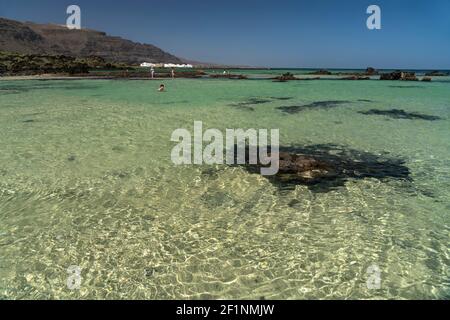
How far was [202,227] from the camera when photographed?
7934 millimetres

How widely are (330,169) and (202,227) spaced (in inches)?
227

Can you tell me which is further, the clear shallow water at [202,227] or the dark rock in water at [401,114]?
the dark rock in water at [401,114]

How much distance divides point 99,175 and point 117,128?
7425 mm

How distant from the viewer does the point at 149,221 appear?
8195 millimetres

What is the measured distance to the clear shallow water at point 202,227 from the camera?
19.7 feet
